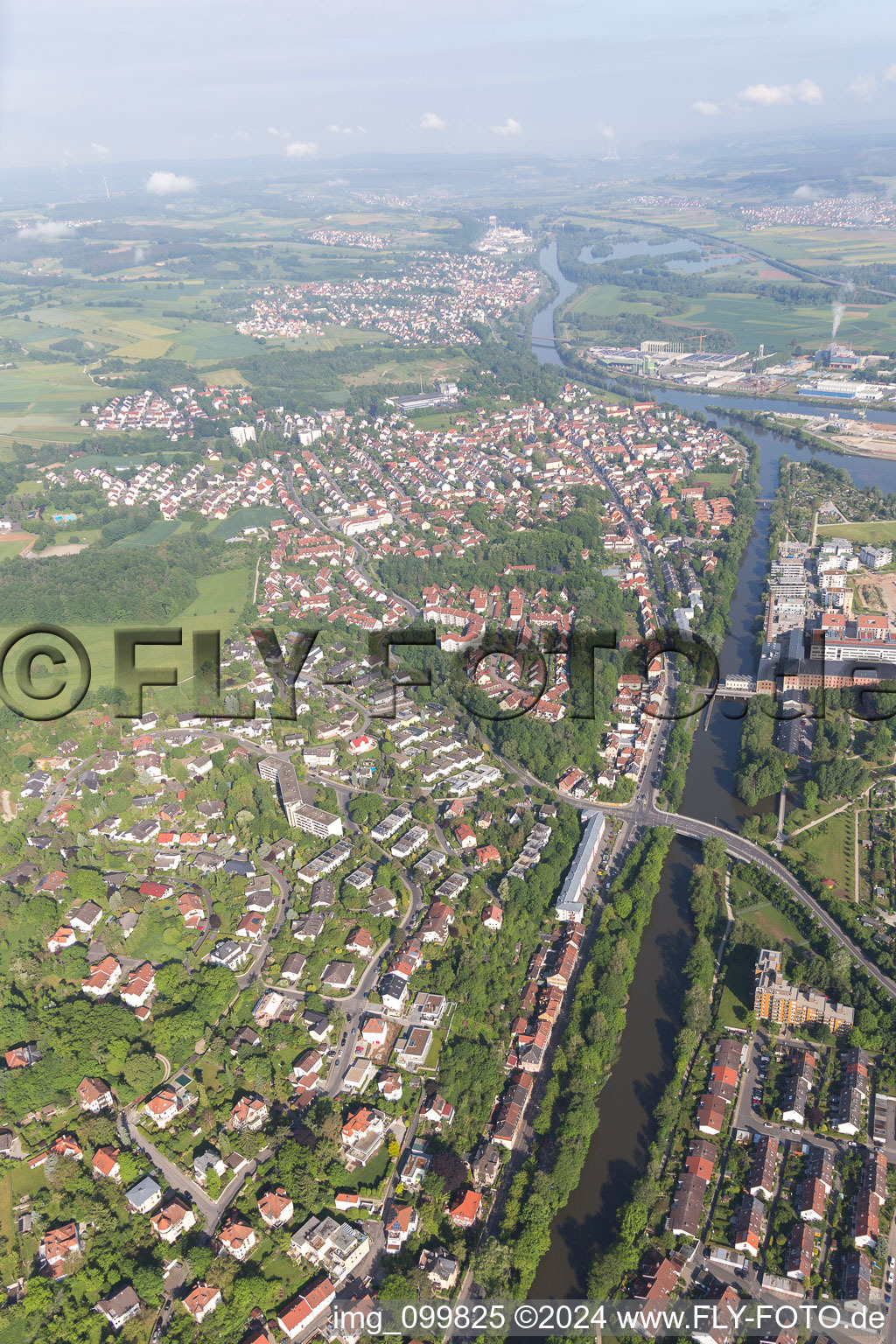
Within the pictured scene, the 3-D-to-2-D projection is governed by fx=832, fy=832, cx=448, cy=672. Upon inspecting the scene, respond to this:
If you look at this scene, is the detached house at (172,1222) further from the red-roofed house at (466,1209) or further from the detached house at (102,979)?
the detached house at (102,979)

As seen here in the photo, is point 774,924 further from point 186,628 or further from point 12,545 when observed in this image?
point 12,545

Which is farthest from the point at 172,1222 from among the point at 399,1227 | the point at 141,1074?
the point at 399,1227

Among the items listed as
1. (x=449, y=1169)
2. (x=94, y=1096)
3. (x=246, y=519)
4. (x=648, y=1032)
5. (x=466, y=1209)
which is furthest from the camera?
(x=246, y=519)

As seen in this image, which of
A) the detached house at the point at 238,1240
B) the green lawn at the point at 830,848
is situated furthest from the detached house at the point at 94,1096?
the green lawn at the point at 830,848

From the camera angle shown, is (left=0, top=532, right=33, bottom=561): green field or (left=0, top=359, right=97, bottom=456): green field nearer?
(left=0, top=532, right=33, bottom=561): green field

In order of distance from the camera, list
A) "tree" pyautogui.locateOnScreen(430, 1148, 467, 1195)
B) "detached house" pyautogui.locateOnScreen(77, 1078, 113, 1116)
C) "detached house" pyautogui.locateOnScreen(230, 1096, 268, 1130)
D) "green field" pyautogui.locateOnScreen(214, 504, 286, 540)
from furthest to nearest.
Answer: "green field" pyautogui.locateOnScreen(214, 504, 286, 540), "detached house" pyautogui.locateOnScreen(77, 1078, 113, 1116), "detached house" pyautogui.locateOnScreen(230, 1096, 268, 1130), "tree" pyautogui.locateOnScreen(430, 1148, 467, 1195)

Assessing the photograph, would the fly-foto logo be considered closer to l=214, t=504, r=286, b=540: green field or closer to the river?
the river

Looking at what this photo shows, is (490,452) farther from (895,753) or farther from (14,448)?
(895,753)

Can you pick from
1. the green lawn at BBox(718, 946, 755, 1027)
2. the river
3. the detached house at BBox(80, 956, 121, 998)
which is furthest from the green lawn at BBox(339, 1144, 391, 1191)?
the green lawn at BBox(718, 946, 755, 1027)
